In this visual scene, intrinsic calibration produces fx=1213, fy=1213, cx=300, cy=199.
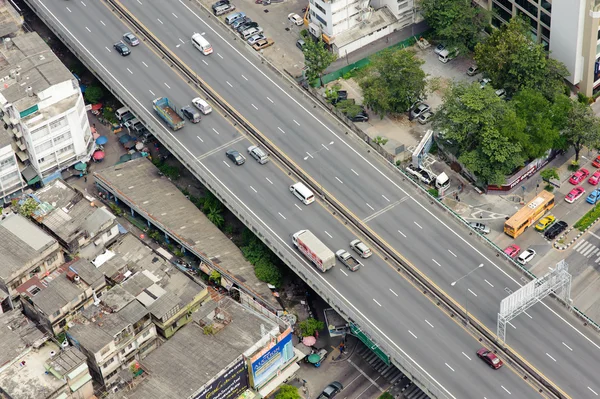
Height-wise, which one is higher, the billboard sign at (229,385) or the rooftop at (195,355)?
the rooftop at (195,355)

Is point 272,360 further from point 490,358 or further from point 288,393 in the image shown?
point 490,358

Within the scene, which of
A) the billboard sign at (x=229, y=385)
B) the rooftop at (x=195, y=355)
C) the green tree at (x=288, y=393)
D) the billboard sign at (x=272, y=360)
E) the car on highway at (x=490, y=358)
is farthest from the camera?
the green tree at (x=288, y=393)

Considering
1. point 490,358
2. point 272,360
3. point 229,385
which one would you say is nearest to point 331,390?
point 272,360

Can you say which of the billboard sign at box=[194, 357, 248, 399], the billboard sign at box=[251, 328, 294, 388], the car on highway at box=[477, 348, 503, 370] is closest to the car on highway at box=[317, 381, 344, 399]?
the billboard sign at box=[251, 328, 294, 388]

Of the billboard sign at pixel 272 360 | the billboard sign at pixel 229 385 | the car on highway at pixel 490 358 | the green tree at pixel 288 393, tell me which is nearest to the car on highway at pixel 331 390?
the green tree at pixel 288 393

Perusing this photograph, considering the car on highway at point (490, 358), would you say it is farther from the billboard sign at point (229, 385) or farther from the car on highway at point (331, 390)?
the billboard sign at point (229, 385)

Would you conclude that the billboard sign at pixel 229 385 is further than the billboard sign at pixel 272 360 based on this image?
No
